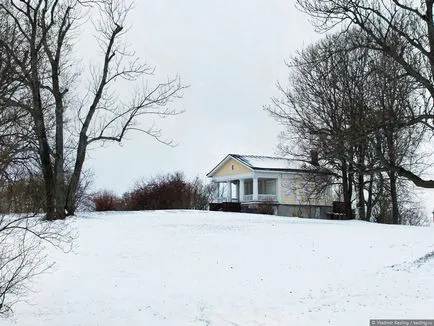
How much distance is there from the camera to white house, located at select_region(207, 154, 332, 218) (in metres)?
47.4

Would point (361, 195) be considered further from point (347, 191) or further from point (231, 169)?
point (231, 169)

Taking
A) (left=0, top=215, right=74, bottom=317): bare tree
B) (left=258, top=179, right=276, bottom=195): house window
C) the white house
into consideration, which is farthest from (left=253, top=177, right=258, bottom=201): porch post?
(left=0, top=215, right=74, bottom=317): bare tree

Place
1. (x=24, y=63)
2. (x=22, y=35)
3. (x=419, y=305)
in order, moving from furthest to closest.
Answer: (x=419, y=305)
(x=22, y=35)
(x=24, y=63)

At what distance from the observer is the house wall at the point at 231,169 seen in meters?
52.0

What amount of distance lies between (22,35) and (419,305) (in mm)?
6620

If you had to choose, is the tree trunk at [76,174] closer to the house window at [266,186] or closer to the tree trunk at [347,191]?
the tree trunk at [347,191]

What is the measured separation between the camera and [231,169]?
53969 mm

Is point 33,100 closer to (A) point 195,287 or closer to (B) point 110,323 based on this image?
(B) point 110,323

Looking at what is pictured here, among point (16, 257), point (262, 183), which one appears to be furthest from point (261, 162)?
point (16, 257)

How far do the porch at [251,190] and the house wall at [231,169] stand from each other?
864mm

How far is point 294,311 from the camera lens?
828 cm

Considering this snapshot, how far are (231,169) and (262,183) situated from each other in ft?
11.0

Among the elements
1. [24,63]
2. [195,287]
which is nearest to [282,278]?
[195,287]

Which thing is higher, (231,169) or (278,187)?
(231,169)
